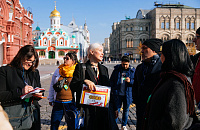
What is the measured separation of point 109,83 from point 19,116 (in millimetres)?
1530

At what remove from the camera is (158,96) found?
6.08ft

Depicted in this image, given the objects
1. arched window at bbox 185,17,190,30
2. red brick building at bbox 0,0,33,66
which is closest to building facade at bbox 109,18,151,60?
arched window at bbox 185,17,190,30

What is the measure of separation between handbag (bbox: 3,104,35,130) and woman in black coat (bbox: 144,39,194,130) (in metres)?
1.72

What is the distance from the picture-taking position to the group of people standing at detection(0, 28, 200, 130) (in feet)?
5.64

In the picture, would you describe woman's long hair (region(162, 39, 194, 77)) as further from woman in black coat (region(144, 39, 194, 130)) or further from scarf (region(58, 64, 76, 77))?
scarf (region(58, 64, 76, 77))

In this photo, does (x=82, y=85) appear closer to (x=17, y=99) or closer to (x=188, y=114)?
(x=17, y=99)

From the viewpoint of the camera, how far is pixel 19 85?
2576mm

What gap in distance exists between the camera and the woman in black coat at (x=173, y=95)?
5.44ft

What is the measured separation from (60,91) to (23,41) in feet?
97.3

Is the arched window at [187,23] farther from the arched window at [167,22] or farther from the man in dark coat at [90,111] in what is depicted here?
the man in dark coat at [90,111]

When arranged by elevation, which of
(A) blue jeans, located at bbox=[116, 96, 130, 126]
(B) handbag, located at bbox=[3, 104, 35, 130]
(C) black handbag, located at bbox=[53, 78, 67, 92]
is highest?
(C) black handbag, located at bbox=[53, 78, 67, 92]

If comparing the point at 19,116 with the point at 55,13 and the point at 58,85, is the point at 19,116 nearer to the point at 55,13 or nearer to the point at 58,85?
the point at 58,85

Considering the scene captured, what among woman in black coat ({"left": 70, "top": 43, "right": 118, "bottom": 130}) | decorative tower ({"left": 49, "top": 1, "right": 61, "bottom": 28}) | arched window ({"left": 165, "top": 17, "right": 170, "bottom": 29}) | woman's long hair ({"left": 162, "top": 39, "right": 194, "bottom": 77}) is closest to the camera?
woman's long hair ({"left": 162, "top": 39, "right": 194, "bottom": 77})

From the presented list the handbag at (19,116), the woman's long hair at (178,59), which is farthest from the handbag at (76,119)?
the woman's long hair at (178,59)
